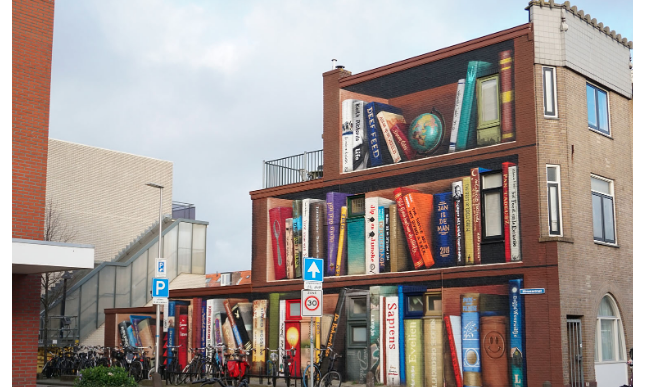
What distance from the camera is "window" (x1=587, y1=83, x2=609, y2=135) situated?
22922 mm

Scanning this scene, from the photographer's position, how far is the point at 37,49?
17766 millimetres

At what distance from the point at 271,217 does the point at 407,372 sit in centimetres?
872

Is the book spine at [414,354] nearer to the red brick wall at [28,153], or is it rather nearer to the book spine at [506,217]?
the book spine at [506,217]

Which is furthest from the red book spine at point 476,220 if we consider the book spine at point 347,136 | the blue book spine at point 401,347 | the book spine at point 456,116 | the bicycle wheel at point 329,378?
the book spine at point 347,136

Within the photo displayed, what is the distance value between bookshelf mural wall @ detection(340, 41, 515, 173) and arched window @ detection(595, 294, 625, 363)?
19.1ft

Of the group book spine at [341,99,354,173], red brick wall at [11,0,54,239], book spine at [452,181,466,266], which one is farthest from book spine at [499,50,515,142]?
red brick wall at [11,0,54,239]

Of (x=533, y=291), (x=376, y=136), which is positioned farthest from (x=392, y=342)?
(x=376, y=136)

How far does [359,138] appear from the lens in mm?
26578

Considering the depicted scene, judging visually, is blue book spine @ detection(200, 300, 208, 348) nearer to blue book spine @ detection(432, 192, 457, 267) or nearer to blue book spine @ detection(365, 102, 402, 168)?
blue book spine @ detection(365, 102, 402, 168)

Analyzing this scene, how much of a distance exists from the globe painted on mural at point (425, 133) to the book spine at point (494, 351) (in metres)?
5.96

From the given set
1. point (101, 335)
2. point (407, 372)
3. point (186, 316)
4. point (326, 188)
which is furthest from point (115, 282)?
point (407, 372)

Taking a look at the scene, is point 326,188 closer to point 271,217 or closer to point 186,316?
point 271,217

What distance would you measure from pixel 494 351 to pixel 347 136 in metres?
9.53

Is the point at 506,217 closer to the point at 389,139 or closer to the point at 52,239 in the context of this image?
the point at 389,139
